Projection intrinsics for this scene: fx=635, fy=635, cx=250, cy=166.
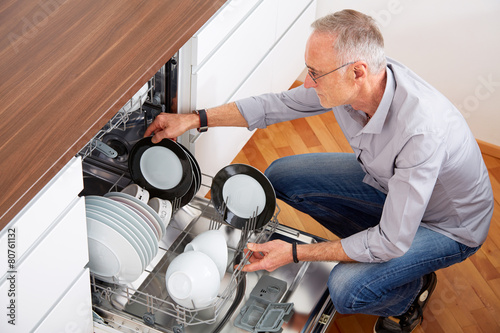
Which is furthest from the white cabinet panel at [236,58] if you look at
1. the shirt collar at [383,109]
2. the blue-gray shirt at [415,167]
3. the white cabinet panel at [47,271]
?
the white cabinet panel at [47,271]

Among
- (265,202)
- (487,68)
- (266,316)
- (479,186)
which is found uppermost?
(487,68)

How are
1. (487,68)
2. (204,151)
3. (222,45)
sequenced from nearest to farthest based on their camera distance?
(222,45) → (204,151) → (487,68)

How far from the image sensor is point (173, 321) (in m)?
1.37

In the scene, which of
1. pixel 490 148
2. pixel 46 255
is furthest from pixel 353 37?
pixel 490 148

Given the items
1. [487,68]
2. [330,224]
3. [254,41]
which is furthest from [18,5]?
[487,68]

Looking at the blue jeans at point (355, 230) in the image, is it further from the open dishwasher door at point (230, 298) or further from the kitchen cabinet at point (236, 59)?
the kitchen cabinet at point (236, 59)

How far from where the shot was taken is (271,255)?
146 centimetres

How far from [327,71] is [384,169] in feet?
0.98

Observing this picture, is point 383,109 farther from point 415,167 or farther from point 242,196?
point 242,196

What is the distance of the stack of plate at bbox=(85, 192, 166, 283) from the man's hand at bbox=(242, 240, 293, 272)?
22 cm

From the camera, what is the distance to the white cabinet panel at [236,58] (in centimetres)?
166

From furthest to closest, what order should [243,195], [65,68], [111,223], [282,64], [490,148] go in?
[490,148], [282,64], [243,195], [111,223], [65,68]

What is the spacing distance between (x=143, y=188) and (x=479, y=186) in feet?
2.73

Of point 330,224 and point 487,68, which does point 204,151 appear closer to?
point 330,224
